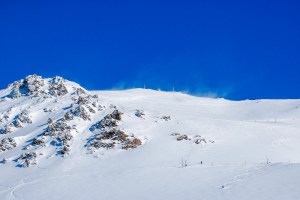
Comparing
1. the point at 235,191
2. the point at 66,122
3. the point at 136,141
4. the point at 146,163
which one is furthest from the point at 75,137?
the point at 235,191

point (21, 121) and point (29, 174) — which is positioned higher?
point (21, 121)

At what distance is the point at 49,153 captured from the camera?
45094mm

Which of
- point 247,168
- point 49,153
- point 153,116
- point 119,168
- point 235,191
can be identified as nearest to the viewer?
point 235,191

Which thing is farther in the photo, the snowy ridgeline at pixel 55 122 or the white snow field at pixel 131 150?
the snowy ridgeline at pixel 55 122

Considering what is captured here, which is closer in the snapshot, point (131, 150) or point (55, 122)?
point (131, 150)

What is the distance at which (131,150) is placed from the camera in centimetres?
4431

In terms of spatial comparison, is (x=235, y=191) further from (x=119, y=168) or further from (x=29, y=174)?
(x=29, y=174)

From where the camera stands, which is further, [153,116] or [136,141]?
[153,116]

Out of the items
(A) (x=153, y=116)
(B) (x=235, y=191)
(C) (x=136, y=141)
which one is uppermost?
(A) (x=153, y=116)

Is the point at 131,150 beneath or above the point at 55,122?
beneath

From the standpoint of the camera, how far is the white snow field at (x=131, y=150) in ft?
97.1

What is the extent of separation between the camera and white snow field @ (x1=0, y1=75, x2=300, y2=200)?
29.6 m

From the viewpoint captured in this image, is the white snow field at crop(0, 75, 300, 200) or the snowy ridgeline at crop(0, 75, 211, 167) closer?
the white snow field at crop(0, 75, 300, 200)

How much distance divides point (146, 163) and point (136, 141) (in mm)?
5412
